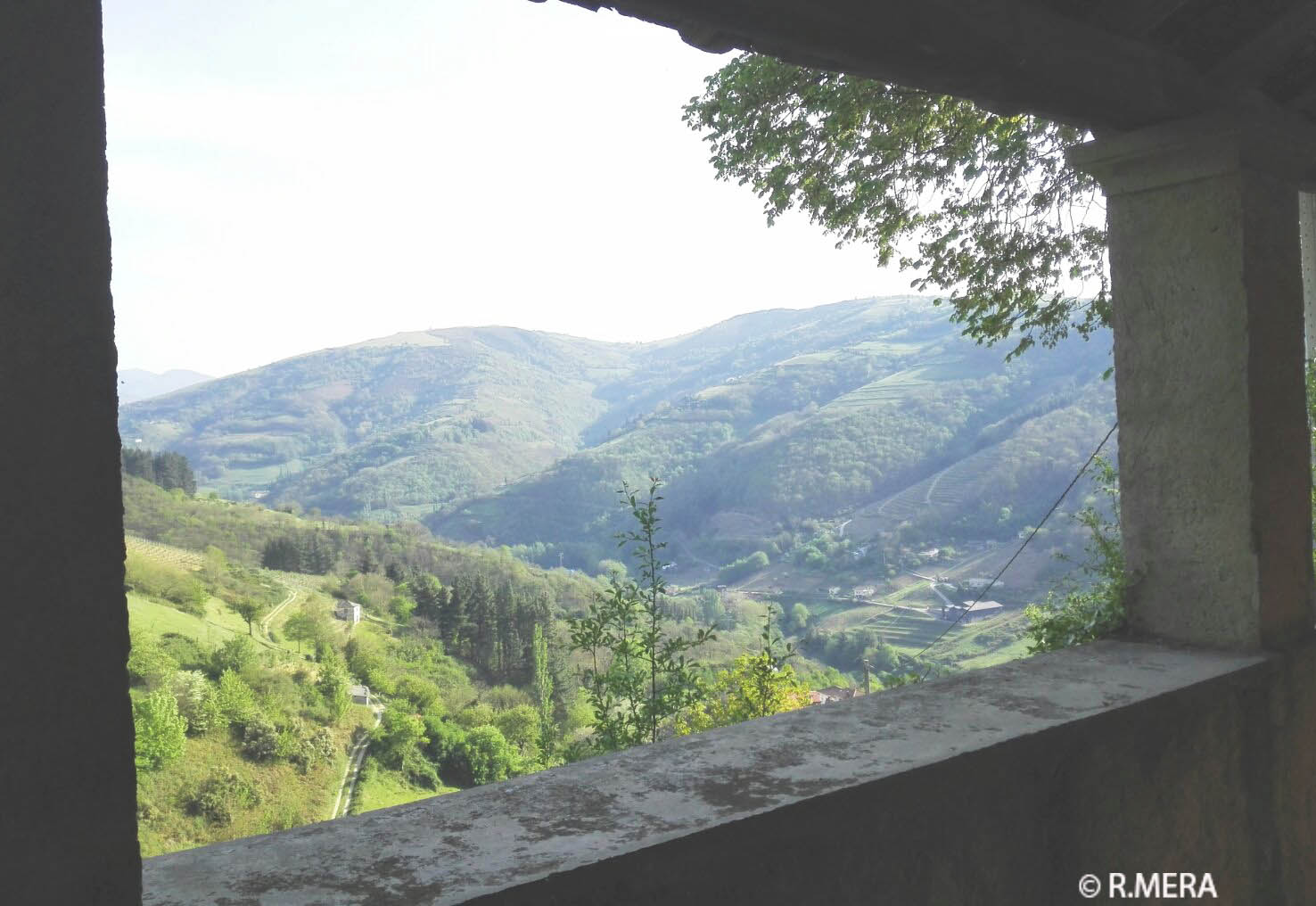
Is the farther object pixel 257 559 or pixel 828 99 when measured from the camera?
pixel 257 559

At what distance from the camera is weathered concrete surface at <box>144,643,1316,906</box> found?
128 cm

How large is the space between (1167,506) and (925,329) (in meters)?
54.8

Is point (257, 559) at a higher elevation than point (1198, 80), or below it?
below

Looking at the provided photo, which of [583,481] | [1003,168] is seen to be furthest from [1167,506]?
[583,481]

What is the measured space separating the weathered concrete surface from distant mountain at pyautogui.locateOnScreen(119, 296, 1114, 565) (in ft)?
59.7

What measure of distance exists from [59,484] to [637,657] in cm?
309

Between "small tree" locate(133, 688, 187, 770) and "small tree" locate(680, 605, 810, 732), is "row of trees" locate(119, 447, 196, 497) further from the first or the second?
"small tree" locate(680, 605, 810, 732)

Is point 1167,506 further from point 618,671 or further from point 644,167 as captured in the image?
point 644,167

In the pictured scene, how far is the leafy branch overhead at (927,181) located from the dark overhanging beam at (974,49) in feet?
9.18

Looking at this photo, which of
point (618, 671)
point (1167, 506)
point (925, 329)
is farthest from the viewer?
point (925, 329)

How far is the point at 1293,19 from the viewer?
2.36 metres

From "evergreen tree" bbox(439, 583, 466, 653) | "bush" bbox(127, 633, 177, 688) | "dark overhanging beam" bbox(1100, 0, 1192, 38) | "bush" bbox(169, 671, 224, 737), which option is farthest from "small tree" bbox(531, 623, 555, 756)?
"bush" bbox(127, 633, 177, 688)

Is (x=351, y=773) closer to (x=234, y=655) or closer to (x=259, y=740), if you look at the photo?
(x=259, y=740)

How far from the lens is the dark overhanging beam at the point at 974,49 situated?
5.04ft
